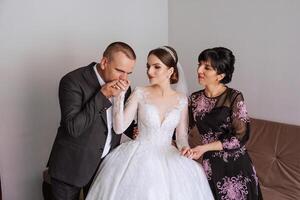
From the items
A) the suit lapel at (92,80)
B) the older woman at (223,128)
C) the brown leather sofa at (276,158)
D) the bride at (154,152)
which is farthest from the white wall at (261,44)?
the suit lapel at (92,80)

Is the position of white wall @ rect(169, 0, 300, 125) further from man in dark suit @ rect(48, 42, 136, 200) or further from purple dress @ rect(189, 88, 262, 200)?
man in dark suit @ rect(48, 42, 136, 200)

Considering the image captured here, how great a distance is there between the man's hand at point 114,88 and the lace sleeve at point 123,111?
0.08m

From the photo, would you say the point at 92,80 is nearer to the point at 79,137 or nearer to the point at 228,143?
the point at 79,137

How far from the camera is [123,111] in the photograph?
1641mm

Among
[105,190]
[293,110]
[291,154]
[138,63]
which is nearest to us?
[105,190]

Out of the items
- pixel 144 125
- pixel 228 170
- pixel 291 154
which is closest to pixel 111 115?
pixel 144 125

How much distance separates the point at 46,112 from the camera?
2416 millimetres

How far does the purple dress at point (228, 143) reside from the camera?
1583 millimetres

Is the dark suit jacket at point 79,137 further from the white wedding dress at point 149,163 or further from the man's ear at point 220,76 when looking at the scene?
the man's ear at point 220,76

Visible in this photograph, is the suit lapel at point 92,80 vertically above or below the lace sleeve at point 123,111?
above

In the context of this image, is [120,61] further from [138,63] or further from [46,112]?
[138,63]

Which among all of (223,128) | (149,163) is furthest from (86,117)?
(223,128)

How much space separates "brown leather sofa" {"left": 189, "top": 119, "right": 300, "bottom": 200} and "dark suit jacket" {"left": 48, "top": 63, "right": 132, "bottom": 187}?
3.74ft

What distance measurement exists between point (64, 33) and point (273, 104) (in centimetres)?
173
